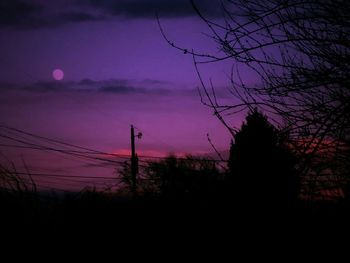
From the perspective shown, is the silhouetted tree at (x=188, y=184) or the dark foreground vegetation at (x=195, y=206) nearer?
the dark foreground vegetation at (x=195, y=206)

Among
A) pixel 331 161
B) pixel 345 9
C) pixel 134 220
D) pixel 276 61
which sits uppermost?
pixel 345 9

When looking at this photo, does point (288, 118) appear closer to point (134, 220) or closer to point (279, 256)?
point (279, 256)

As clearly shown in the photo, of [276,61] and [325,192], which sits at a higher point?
[276,61]

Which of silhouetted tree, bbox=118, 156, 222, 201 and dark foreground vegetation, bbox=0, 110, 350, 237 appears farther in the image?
silhouetted tree, bbox=118, 156, 222, 201

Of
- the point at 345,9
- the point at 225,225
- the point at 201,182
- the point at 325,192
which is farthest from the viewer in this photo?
the point at 201,182

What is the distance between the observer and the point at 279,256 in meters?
5.09

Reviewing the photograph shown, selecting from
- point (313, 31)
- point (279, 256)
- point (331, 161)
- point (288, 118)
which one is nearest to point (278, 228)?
point (279, 256)

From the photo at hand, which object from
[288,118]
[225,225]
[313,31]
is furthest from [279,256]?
[313,31]

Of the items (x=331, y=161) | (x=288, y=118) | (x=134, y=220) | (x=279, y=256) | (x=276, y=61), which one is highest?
(x=276, y=61)

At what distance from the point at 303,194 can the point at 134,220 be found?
1.79 metres

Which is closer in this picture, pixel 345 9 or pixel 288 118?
pixel 345 9

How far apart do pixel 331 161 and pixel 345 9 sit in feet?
4.95

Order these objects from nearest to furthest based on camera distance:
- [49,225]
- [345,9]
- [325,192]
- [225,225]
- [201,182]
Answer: [345,9], [49,225], [325,192], [225,225], [201,182]

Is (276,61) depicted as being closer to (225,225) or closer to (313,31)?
(313,31)
